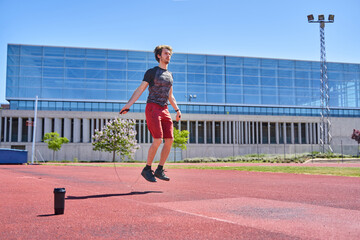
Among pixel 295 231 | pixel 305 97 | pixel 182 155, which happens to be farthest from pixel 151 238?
pixel 305 97

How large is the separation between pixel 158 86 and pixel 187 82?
50.8m

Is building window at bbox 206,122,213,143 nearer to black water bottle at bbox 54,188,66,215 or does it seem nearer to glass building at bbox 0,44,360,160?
glass building at bbox 0,44,360,160

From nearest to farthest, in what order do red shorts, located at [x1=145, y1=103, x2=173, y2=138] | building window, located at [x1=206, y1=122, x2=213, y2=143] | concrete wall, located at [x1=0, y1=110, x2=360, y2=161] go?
red shorts, located at [x1=145, y1=103, x2=173, y2=138], concrete wall, located at [x1=0, y1=110, x2=360, y2=161], building window, located at [x1=206, y1=122, x2=213, y2=143]

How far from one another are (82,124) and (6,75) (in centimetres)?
1323

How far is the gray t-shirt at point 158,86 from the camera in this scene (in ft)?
21.9

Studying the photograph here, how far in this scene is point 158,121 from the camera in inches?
257

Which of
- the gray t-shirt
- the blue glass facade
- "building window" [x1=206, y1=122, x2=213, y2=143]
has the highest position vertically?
the blue glass facade

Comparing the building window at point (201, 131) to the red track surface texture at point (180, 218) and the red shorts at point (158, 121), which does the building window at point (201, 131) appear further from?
the red track surface texture at point (180, 218)

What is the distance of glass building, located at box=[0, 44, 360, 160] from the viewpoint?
53.5 meters

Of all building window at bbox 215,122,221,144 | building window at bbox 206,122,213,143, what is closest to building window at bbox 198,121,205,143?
building window at bbox 206,122,213,143

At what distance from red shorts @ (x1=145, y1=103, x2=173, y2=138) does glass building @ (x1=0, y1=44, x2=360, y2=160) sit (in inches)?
1829

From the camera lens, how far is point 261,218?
411 cm

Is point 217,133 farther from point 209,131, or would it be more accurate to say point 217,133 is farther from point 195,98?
point 195,98

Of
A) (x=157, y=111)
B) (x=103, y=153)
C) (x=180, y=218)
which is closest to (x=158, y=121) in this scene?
(x=157, y=111)
